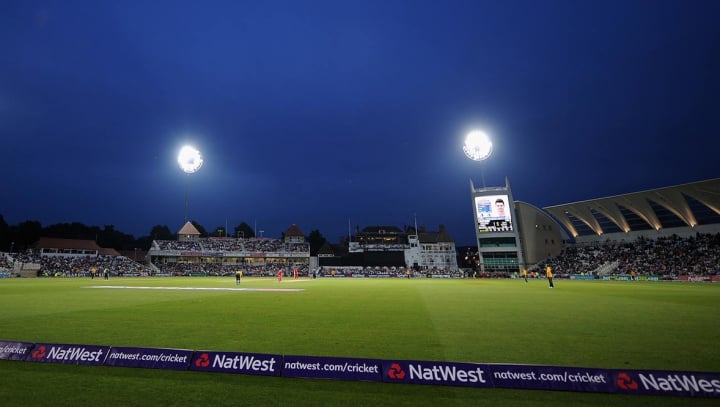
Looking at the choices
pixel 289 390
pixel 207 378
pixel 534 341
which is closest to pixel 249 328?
pixel 207 378

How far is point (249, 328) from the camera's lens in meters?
9.20

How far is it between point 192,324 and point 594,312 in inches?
565

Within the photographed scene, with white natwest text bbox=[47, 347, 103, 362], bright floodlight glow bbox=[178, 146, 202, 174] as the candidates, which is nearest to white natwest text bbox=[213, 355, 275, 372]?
white natwest text bbox=[47, 347, 103, 362]

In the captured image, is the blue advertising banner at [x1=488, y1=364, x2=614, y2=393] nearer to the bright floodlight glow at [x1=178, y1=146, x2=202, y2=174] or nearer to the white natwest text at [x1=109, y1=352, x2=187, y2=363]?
the white natwest text at [x1=109, y1=352, x2=187, y2=363]

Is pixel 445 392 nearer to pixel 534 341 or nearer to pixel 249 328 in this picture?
pixel 534 341

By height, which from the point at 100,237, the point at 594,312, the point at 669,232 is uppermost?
the point at 100,237

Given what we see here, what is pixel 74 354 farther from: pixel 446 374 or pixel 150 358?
pixel 446 374

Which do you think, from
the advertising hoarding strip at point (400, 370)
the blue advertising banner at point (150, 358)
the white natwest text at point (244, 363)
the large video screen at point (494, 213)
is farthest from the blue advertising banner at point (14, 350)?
the large video screen at point (494, 213)

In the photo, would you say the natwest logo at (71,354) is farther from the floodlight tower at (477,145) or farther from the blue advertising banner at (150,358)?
the floodlight tower at (477,145)

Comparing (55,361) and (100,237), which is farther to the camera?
(100,237)

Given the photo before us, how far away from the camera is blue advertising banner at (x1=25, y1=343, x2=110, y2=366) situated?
6.07 metres

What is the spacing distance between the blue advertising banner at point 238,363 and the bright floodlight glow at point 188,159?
34.1 m

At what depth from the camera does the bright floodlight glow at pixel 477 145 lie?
46.5 m

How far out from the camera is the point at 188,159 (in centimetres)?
3644
